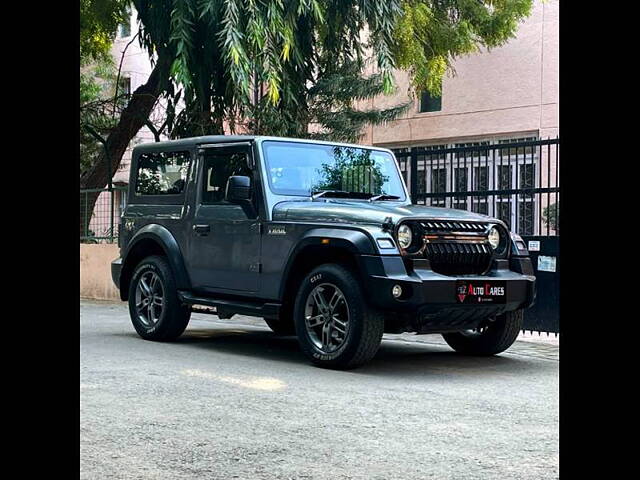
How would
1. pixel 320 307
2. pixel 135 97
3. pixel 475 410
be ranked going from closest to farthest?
1. pixel 475 410
2. pixel 320 307
3. pixel 135 97

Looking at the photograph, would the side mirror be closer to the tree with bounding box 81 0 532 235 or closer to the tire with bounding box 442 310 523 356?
the tire with bounding box 442 310 523 356

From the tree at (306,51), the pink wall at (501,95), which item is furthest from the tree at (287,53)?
the pink wall at (501,95)

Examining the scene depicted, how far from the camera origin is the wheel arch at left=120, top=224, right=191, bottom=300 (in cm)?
982

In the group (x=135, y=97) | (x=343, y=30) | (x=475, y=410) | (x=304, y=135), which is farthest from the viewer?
(x=135, y=97)

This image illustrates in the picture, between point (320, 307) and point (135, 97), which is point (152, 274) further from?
point (135, 97)

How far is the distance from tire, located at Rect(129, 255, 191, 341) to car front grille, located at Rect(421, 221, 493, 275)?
119 inches

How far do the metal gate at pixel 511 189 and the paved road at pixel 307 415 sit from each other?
1.24 metres

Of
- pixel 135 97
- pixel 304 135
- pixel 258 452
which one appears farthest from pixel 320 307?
pixel 135 97

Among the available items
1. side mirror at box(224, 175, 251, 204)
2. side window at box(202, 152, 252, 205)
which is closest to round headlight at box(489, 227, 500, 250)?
side mirror at box(224, 175, 251, 204)

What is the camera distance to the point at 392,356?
31.1 feet

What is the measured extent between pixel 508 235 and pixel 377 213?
130 centimetres

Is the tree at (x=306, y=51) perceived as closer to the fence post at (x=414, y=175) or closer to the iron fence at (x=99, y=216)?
the iron fence at (x=99, y=216)
